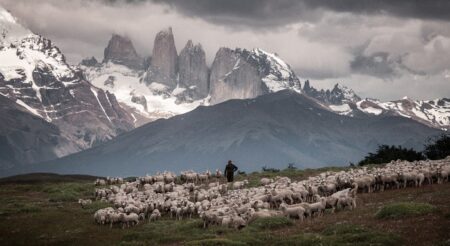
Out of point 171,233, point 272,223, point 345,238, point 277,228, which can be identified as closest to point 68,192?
point 171,233

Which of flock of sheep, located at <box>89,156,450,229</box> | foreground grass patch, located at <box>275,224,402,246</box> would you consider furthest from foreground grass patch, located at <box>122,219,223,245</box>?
foreground grass patch, located at <box>275,224,402,246</box>

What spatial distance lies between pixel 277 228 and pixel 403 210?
23.1ft

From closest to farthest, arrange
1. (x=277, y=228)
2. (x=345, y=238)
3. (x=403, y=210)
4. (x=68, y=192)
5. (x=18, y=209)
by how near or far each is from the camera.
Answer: (x=345, y=238)
(x=403, y=210)
(x=277, y=228)
(x=18, y=209)
(x=68, y=192)

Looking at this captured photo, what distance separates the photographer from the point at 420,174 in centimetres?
4791

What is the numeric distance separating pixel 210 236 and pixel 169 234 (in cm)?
358

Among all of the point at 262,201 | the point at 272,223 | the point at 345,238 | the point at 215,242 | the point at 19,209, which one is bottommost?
the point at 215,242

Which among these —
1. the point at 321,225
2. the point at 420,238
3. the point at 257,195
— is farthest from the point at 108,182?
the point at 420,238

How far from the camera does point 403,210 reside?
3431 centimetres

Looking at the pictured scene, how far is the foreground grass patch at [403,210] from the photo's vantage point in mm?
33844

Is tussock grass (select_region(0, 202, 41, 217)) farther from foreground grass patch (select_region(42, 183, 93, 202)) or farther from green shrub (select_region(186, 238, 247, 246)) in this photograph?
green shrub (select_region(186, 238, 247, 246))

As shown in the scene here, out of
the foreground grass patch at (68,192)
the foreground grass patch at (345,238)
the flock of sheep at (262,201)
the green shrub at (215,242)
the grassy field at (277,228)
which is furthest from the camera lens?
the foreground grass patch at (68,192)

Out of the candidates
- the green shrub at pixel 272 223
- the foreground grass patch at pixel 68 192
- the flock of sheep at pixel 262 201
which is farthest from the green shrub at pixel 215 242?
the foreground grass patch at pixel 68 192

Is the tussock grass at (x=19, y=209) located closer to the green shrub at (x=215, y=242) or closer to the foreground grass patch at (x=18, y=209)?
the foreground grass patch at (x=18, y=209)

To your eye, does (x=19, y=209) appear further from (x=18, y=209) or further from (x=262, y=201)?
(x=262, y=201)
